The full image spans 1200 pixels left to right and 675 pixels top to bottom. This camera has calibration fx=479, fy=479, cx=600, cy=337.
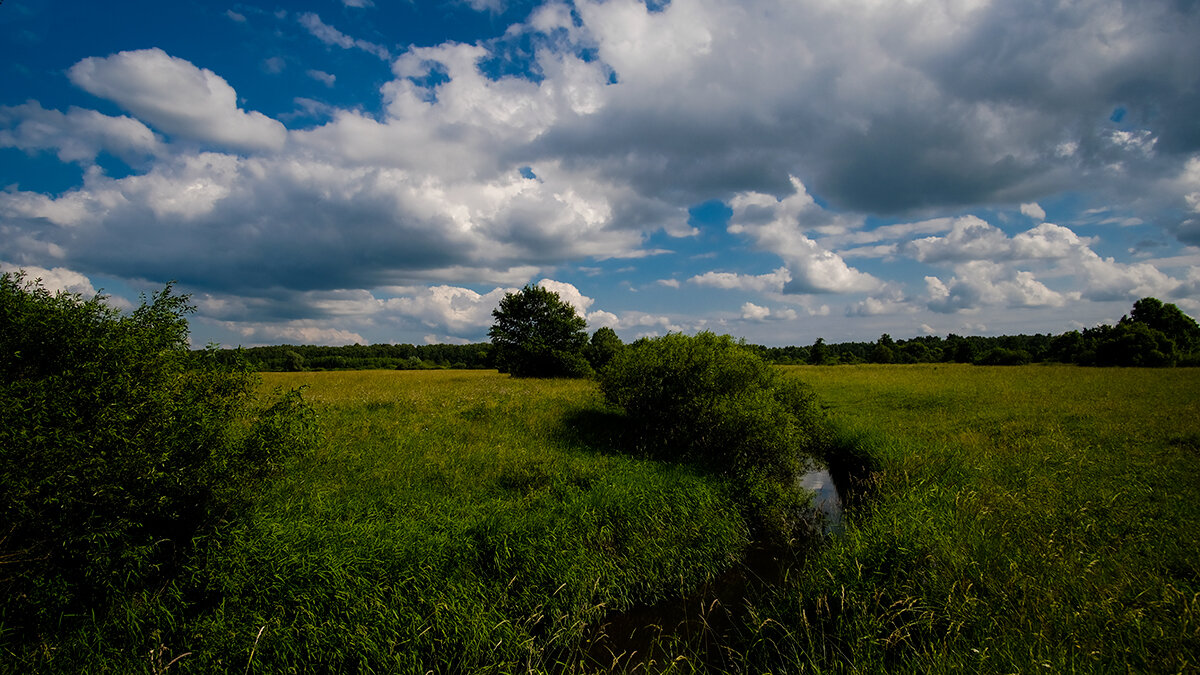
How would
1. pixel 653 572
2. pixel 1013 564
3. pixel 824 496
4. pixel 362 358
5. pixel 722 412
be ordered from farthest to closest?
pixel 362 358 → pixel 824 496 → pixel 722 412 → pixel 653 572 → pixel 1013 564

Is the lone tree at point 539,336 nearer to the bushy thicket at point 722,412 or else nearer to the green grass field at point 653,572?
the bushy thicket at point 722,412

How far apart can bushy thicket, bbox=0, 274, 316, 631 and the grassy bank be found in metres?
8.84

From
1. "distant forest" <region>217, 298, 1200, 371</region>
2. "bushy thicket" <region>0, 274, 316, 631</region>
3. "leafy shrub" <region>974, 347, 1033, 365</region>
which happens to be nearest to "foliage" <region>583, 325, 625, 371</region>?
"distant forest" <region>217, 298, 1200, 371</region>

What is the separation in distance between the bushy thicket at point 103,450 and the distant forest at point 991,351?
148cm

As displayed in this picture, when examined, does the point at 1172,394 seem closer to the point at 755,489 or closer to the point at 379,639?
the point at 755,489

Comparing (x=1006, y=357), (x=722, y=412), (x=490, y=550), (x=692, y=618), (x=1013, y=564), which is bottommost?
(x=692, y=618)

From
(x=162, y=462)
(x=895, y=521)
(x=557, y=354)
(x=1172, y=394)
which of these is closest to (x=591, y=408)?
(x=895, y=521)

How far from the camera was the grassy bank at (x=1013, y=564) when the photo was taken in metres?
5.55

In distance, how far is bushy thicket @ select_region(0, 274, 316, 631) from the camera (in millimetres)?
6043

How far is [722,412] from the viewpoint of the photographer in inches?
603

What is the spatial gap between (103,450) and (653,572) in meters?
9.28

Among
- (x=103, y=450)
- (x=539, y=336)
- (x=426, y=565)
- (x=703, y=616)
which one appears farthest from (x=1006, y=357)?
(x=103, y=450)

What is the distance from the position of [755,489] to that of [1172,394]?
26356 mm

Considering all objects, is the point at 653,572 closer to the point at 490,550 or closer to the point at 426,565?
the point at 490,550
